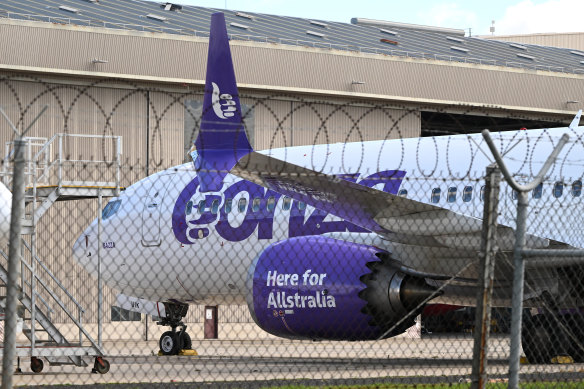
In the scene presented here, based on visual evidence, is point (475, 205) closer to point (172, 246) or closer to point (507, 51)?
point (172, 246)

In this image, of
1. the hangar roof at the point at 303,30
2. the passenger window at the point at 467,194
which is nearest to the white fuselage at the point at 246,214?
the passenger window at the point at 467,194

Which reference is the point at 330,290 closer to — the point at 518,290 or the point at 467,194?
the point at 467,194

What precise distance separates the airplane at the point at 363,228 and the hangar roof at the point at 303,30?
564 inches

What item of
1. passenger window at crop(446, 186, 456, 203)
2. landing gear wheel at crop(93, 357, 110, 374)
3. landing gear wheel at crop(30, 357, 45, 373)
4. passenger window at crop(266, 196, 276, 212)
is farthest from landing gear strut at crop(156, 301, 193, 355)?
passenger window at crop(446, 186, 456, 203)

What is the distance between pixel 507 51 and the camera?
41812 millimetres

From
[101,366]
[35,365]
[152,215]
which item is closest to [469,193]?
[101,366]

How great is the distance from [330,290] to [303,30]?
24.0 m

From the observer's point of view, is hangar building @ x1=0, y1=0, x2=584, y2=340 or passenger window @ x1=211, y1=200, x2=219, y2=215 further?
hangar building @ x1=0, y1=0, x2=584, y2=340

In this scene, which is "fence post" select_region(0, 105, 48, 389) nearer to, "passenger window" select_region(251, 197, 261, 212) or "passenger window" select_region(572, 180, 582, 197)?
"passenger window" select_region(572, 180, 582, 197)

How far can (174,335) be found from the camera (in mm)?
19266

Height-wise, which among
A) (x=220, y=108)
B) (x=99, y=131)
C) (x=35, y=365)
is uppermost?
(x=220, y=108)

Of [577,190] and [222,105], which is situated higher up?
[222,105]

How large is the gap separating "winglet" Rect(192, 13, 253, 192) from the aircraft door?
2858 millimetres

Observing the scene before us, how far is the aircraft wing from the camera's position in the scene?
13.2 metres
